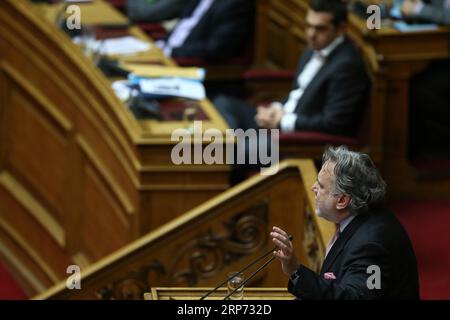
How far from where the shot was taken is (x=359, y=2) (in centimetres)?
496

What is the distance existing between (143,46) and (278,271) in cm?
174

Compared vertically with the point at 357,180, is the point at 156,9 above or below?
above

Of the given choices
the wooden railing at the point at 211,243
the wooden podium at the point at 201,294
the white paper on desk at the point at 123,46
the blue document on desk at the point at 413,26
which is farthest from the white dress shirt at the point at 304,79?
the wooden podium at the point at 201,294

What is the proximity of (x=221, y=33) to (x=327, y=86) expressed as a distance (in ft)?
4.10

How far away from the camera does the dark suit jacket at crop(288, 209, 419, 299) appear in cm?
243

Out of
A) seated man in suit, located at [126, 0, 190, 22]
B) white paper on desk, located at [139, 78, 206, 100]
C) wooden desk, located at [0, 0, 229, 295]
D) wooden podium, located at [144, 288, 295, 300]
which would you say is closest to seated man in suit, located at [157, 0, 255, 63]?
seated man in suit, located at [126, 0, 190, 22]

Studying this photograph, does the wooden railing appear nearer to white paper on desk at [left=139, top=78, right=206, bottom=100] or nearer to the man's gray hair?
white paper on desk at [left=139, top=78, right=206, bottom=100]

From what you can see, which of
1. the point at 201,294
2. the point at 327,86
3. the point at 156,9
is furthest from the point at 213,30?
the point at 201,294

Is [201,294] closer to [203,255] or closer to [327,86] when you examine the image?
[203,255]

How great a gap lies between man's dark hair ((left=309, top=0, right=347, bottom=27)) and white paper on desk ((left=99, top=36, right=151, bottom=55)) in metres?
0.95

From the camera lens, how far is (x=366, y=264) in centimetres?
246

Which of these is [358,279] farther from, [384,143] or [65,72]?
[65,72]

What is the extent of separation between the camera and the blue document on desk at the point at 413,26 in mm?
4543

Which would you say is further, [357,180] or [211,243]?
[211,243]
